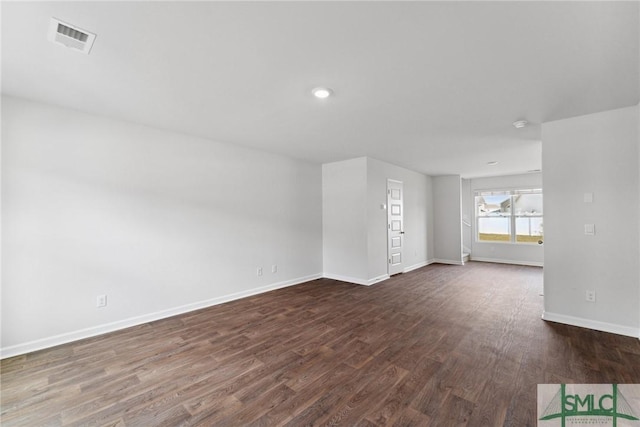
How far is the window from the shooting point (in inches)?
287

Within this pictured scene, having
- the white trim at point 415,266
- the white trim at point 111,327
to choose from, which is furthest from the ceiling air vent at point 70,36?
the white trim at point 415,266

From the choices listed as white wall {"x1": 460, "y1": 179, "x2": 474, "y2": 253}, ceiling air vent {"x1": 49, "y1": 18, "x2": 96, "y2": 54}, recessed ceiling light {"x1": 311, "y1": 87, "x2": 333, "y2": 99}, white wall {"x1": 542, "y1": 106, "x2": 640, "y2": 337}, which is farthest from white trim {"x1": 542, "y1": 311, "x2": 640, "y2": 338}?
ceiling air vent {"x1": 49, "y1": 18, "x2": 96, "y2": 54}

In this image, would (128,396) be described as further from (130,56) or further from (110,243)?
(130,56)

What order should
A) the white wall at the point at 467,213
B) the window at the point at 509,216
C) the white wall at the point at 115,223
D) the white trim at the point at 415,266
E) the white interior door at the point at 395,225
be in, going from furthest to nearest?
1. the white wall at the point at 467,213
2. the window at the point at 509,216
3. the white trim at the point at 415,266
4. the white interior door at the point at 395,225
5. the white wall at the point at 115,223

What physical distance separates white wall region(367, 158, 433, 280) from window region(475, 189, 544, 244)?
5.79 ft

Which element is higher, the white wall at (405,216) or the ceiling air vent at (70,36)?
the ceiling air vent at (70,36)

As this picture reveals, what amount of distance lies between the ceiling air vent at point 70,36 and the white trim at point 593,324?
530cm

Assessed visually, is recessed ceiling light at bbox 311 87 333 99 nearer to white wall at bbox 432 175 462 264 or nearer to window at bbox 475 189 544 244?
white wall at bbox 432 175 462 264

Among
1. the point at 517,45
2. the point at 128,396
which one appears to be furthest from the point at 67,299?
the point at 517,45

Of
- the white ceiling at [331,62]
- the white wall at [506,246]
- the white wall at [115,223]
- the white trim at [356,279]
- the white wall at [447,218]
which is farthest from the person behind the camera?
the white wall at [447,218]

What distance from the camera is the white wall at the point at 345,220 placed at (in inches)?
206

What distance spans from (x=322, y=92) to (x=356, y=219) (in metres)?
3.13

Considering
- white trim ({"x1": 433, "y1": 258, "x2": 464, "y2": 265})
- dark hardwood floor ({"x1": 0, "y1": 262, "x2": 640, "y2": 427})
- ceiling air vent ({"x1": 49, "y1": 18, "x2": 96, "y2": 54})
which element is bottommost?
dark hardwood floor ({"x1": 0, "y1": 262, "x2": 640, "y2": 427})

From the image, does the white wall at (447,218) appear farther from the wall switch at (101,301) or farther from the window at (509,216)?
the wall switch at (101,301)
